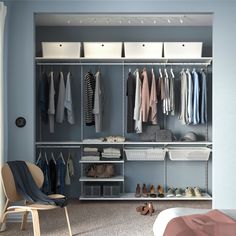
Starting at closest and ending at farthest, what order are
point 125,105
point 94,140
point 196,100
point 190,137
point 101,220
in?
point 101,220
point 196,100
point 94,140
point 190,137
point 125,105

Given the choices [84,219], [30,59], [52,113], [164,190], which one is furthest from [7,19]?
[164,190]

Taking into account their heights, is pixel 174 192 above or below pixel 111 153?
below

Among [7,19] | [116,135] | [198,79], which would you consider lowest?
[116,135]

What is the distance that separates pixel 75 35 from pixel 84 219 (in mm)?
2940

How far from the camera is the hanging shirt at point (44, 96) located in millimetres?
5965

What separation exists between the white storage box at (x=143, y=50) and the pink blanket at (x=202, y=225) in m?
3.67

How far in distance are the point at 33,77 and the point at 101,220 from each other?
192cm

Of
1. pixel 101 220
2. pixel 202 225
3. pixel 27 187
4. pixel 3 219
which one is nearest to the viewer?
pixel 202 225

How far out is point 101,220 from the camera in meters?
4.93

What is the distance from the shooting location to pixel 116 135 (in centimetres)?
646

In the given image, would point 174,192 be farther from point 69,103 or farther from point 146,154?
point 69,103

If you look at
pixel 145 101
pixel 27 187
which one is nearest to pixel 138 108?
pixel 145 101

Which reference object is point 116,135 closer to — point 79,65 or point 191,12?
point 79,65

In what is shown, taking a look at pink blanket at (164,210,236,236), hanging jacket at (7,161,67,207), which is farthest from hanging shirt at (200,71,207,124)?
pink blanket at (164,210,236,236)
